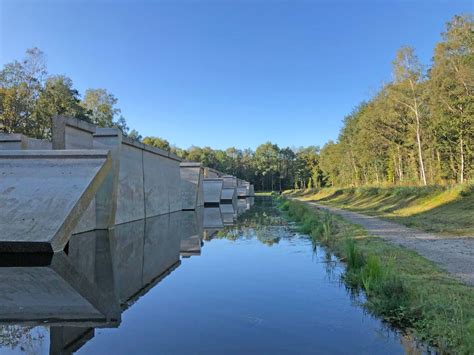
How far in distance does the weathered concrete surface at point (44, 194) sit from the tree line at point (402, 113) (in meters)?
15.5

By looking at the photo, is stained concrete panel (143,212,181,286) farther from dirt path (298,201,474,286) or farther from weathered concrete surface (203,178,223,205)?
weathered concrete surface (203,178,223,205)

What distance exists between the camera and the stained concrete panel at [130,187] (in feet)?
49.4

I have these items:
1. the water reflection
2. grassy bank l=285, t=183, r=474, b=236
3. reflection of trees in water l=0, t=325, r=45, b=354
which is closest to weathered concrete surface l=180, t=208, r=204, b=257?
the water reflection

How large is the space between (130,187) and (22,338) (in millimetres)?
12445

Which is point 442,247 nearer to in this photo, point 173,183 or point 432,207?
point 432,207

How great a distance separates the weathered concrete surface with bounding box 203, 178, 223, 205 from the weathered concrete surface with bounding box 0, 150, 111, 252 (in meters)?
25.8

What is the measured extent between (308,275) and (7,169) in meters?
8.07

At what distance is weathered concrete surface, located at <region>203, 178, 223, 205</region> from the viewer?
36.6 m

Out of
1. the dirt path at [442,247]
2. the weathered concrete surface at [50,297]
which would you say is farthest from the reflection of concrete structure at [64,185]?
the dirt path at [442,247]

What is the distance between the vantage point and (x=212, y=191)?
121 feet

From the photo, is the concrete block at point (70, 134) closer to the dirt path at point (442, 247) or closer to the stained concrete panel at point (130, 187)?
the stained concrete panel at point (130, 187)

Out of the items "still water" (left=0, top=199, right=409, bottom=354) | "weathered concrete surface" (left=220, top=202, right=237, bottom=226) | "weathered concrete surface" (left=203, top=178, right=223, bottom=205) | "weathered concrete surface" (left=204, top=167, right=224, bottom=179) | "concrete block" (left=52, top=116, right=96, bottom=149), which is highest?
"weathered concrete surface" (left=204, top=167, right=224, bottom=179)

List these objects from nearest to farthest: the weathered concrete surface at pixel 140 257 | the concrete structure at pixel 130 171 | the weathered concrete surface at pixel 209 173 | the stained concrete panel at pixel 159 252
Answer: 1. the weathered concrete surface at pixel 140 257
2. the stained concrete panel at pixel 159 252
3. the concrete structure at pixel 130 171
4. the weathered concrete surface at pixel 209 173

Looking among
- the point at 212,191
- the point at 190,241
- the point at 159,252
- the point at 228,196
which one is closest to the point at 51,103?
the point at 212,191
